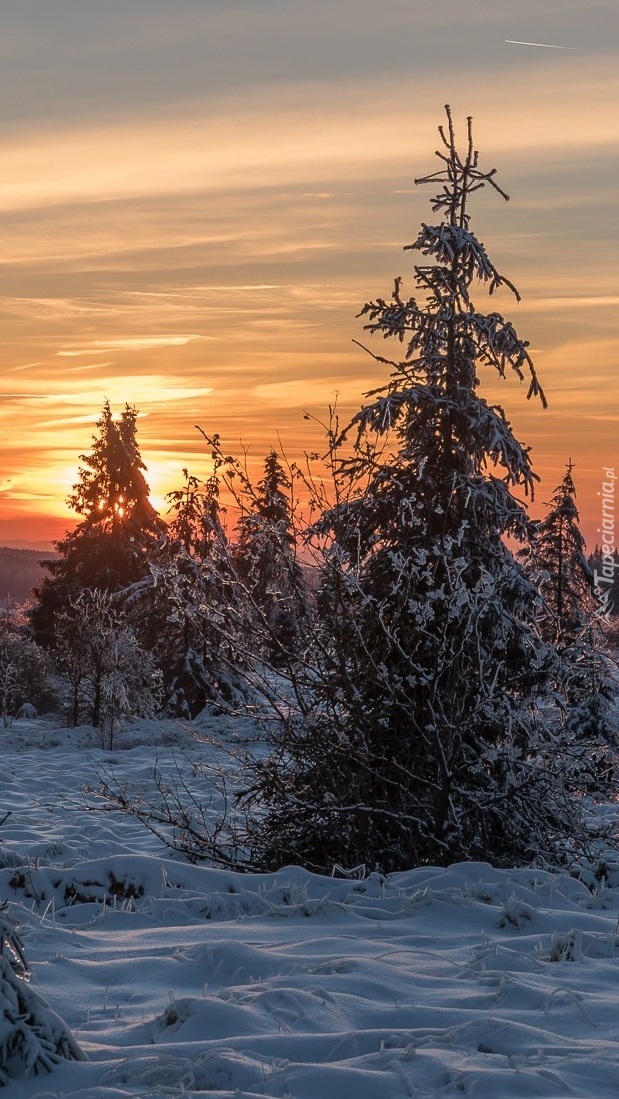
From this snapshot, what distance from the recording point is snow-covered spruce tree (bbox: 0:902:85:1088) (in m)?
3.86

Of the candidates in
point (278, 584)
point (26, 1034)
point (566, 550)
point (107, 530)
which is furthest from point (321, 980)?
point (107, 530)

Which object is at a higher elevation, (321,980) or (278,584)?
(278,584)

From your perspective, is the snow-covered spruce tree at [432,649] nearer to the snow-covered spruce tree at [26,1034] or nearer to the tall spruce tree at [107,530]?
the snow-covered spruce tree at [26,1034]

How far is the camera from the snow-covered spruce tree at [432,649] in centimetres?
929

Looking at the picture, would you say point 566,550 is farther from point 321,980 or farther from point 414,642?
point 321,980

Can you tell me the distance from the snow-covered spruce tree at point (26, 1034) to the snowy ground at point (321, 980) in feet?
0.19

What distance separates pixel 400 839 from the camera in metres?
9.13

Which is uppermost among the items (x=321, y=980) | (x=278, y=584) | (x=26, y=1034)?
(x=278, y=584)

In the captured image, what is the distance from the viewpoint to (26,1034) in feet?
12.8

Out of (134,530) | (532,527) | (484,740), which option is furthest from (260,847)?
(134,530)

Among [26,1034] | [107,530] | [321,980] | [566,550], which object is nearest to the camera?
[26,1034]

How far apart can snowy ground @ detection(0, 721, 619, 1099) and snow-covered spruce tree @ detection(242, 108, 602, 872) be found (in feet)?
4.28

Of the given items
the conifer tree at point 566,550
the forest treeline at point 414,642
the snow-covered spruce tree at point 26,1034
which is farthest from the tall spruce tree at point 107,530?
the snow-covered spruce tree at point 26,1034

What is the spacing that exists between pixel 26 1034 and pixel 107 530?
35457mm
